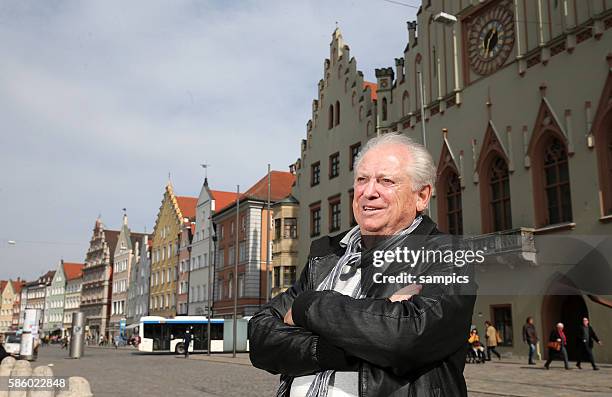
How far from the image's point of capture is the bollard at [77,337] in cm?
3612

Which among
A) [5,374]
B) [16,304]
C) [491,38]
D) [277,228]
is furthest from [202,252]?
[16,304]

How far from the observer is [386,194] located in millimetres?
2080

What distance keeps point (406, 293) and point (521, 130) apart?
2306 cm

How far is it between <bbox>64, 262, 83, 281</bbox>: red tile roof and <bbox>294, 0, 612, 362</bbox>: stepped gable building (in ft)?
312

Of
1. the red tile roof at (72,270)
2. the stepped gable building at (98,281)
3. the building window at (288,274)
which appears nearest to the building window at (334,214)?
the building window at (288,274)

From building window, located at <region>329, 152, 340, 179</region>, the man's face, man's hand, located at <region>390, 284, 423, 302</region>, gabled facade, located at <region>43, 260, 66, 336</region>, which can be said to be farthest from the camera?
gabled facade, located at <region>43, 260, 66, 336</region>

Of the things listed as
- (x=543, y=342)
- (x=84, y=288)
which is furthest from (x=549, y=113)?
(x=84, y=288)

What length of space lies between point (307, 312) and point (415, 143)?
0.75 m

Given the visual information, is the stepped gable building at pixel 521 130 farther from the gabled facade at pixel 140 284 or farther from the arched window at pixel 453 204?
the gabled facade at pixel 140 284

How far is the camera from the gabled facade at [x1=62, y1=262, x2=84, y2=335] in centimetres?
10536

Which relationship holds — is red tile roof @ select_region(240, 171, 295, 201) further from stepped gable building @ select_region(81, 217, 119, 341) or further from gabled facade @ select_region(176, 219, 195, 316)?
stepped gable building @ select_region(81, 217, 119, 341)

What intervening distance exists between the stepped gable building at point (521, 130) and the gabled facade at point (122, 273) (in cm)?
6556

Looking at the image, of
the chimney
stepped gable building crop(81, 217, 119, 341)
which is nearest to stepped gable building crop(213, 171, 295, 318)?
the chimney

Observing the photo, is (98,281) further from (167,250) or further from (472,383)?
(472,383)
